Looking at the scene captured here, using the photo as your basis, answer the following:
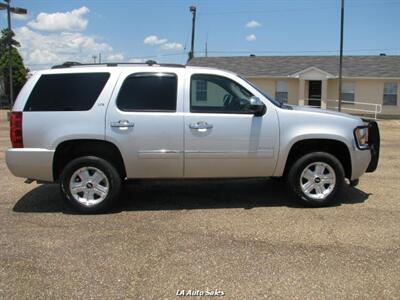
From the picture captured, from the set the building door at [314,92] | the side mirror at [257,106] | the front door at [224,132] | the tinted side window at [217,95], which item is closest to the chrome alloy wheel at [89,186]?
the front door at [224,132]

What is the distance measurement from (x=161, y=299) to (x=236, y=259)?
104cm

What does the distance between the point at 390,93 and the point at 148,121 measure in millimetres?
25363

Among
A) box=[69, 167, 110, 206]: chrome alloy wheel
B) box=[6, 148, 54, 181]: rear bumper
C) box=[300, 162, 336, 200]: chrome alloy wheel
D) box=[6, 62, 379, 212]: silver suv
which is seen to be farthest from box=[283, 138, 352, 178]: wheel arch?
box=[6, 148, 54, 181]: rear bumper

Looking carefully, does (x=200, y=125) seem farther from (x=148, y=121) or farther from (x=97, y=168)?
(x=97, y=168)

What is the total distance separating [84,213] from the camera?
239 inches

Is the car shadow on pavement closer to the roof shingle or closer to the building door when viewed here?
the building door

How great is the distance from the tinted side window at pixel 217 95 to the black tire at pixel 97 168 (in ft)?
4.43

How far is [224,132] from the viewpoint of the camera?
19.8 ft

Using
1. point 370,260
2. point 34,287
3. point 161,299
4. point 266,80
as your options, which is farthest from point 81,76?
point 266,80

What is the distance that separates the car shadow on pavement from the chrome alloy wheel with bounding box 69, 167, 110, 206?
0.95 feet

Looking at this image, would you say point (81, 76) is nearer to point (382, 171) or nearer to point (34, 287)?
point (34, 287)

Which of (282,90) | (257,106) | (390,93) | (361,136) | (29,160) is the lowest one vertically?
(29,160)

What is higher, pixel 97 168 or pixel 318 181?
pixel 97 168

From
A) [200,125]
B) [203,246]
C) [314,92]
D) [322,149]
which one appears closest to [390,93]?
[314,92]
